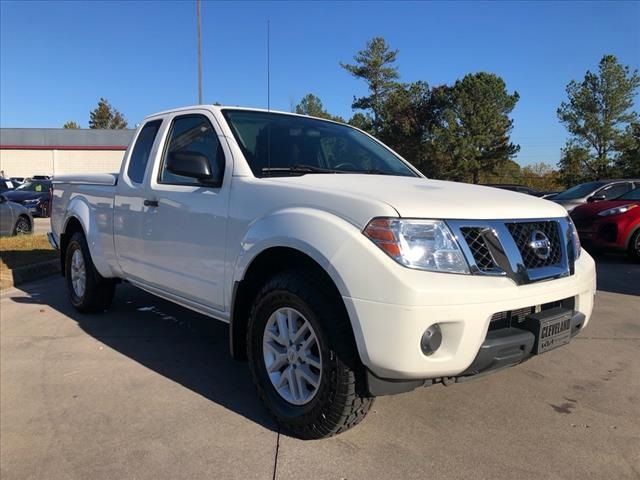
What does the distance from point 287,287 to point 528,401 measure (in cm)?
180

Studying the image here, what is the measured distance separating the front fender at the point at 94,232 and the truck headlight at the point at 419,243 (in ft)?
10.7

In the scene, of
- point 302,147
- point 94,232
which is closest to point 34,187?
point 94,232

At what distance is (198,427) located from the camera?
10.6ft

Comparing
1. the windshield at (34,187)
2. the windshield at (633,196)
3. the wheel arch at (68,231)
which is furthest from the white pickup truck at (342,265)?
the windshield at (34,187)

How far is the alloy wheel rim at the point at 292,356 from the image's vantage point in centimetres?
296

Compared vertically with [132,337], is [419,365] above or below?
above

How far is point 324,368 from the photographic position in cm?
281

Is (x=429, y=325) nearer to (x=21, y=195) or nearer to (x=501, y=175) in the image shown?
(x=21, y=195)

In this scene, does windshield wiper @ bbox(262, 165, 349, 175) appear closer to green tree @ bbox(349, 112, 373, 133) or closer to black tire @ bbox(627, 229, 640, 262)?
black tire @ bbox(627, 229, 640, 262)

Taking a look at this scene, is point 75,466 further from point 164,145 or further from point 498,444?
point 164,145

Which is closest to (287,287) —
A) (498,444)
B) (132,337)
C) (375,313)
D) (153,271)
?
(375,313)

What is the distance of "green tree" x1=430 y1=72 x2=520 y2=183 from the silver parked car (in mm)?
37249

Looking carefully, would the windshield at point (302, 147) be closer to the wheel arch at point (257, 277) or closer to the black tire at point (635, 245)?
the wheel arch at point (257, 277)

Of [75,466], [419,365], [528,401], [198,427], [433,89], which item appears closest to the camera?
[419,365]
